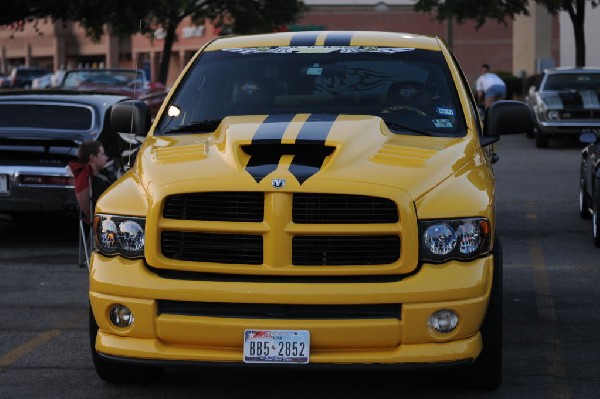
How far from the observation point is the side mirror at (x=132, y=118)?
8.23 meters

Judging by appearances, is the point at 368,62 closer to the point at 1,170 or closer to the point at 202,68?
the point at 202,68

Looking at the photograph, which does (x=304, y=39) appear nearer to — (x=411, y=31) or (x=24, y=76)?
(x=24, y=76)

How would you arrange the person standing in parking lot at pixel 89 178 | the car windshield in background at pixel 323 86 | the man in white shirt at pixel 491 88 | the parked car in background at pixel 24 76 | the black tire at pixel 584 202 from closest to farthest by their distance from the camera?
the car windshield in background at pixel 323 86 → the person standing in parking lot at pixel 89 178 → the black tire at pixel 584 202 → the man in white shirt at pixel 491 88 → the parked car in background at pixel 24 76

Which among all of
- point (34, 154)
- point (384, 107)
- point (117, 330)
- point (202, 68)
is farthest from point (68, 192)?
point (117, 330)

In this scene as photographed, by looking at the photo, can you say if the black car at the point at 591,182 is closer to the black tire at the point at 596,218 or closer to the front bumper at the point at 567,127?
the black tire at the point at 596,218

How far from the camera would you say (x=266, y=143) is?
6852 mm

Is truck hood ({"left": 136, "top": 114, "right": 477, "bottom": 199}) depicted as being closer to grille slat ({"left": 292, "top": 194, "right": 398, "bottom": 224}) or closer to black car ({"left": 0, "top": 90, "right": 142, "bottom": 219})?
grille slat ({"left": 292, "top": 194, "right": 398, "bottom": 224})

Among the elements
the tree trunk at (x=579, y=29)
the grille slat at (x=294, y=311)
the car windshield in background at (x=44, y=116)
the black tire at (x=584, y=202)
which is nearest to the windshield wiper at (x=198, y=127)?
the grille slat at (x=294, y=311)

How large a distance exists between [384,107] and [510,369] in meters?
1.64

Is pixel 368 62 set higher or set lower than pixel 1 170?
higher

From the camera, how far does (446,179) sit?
6.72 metres

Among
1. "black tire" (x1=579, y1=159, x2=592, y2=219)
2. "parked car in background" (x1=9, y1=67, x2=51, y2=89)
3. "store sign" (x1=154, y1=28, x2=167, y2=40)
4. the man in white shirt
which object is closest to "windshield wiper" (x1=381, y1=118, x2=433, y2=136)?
"black tire" (x1=579, y1=159, x2=592, y2=219)

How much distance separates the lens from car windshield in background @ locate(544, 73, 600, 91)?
27906mm

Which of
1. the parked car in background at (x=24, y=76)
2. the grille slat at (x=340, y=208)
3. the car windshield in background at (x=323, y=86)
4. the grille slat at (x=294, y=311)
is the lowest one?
the parked car in background at (x=24, y=76)
